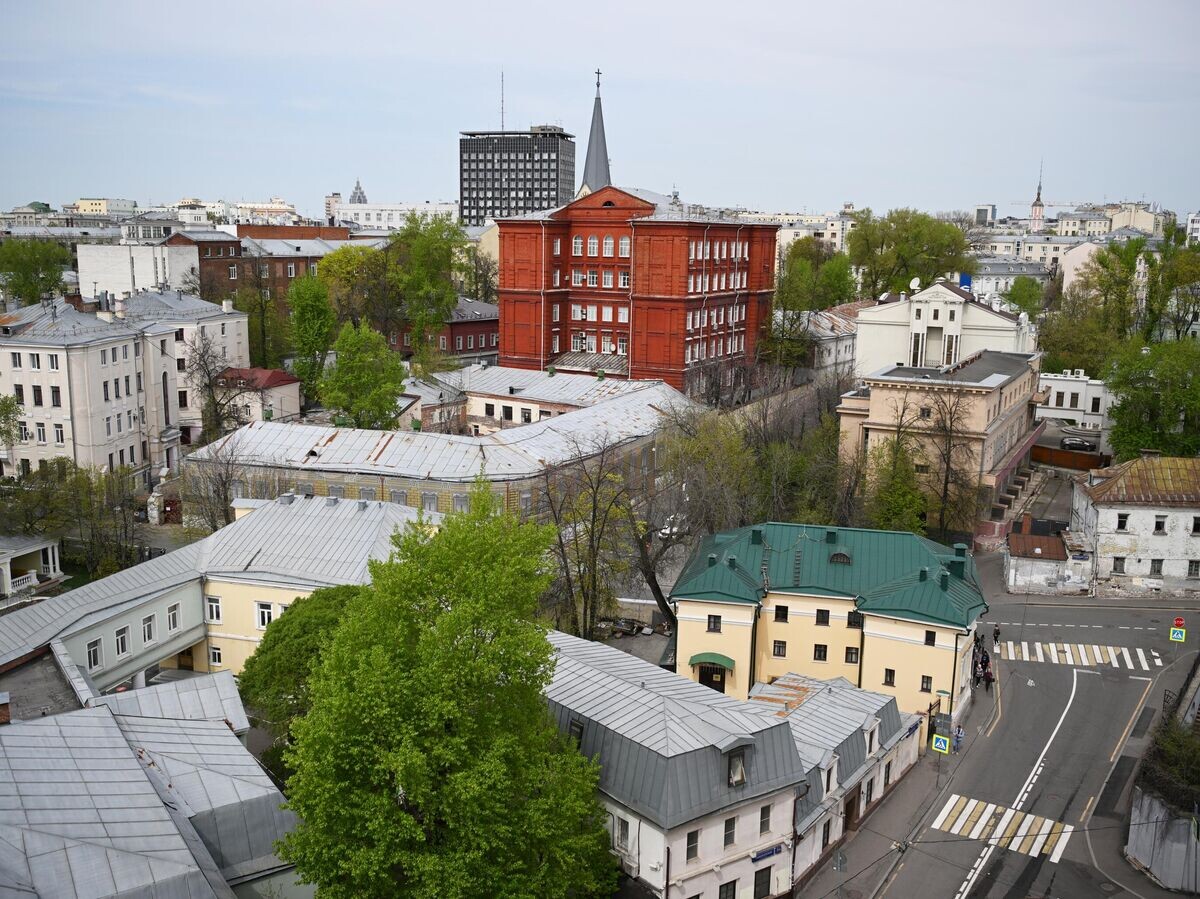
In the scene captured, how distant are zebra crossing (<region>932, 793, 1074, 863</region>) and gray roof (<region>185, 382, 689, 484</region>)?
2303 cm

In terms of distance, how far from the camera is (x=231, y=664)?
120 ft

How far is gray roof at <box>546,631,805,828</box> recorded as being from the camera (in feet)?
77.0

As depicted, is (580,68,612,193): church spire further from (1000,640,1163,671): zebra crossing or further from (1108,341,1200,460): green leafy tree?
(1000,640,1163,671): zebra crossing

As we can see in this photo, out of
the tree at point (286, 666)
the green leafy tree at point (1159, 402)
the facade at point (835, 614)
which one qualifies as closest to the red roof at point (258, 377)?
the tree at point (286, 666)

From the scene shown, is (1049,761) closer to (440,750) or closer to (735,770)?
(735,770)

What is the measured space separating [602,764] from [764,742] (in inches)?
152

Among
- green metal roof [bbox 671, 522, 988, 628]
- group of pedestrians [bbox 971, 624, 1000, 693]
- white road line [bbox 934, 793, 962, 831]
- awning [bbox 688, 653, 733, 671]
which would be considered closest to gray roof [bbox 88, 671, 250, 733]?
green metal roof [bbox 671, 522, 988, 628]

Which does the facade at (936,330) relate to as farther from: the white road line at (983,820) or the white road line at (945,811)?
the white road line at (983,820)

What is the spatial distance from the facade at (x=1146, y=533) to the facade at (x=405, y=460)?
20.6 metres

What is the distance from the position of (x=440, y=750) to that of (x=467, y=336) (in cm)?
6971

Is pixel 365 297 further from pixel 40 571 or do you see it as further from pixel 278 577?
pixel 278 577

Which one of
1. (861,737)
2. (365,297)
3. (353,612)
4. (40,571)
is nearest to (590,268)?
(365,297)

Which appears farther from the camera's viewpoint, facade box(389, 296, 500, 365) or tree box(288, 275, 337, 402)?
facade box(389, 296, 500, 365)

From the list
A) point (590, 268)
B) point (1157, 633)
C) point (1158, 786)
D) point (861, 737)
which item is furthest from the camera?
point (590, 268)
